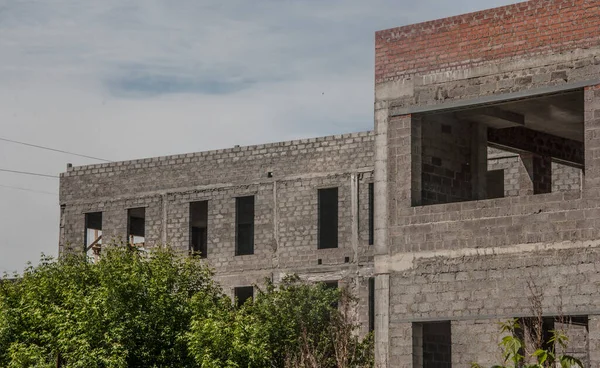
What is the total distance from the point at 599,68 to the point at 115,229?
21867 millimetres

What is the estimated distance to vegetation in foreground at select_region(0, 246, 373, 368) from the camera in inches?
1013

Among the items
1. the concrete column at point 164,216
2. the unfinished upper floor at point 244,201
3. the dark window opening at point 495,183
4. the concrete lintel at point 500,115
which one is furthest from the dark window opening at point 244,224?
the concrete lintel at point 500,115

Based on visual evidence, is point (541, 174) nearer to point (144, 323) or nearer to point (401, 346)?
point (401, 346)

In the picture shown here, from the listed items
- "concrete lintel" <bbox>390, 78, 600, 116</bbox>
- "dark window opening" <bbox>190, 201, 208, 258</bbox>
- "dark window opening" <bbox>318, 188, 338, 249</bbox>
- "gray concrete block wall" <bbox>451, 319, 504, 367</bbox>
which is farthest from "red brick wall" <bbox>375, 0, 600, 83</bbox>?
"dark window opening" <bbox>318, 188, 338, 249</bbox>

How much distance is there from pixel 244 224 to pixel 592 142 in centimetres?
2243

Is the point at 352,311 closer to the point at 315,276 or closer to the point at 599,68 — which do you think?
the point at 315,276

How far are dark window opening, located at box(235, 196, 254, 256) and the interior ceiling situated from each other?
1401 cm

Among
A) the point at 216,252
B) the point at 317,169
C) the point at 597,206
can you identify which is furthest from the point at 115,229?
the point at 597,206

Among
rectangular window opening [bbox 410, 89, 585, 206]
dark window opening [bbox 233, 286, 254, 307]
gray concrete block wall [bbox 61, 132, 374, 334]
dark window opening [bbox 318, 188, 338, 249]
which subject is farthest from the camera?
dark window opening [bbox 318, 188, 338, 249]

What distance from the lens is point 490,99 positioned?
21391 millimetres

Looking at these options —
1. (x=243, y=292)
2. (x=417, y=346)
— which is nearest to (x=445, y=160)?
(x=417, y=346)

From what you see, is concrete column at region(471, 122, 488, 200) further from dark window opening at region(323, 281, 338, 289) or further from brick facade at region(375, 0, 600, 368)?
dark window opening at region(323, 281, 338, 289)

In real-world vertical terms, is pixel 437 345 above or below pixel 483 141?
below

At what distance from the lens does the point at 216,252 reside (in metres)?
37.3
